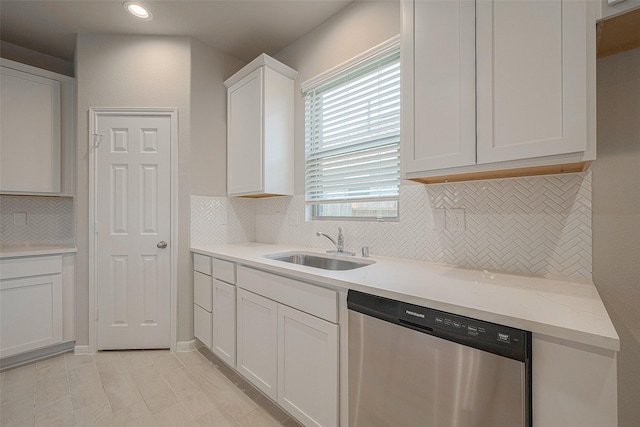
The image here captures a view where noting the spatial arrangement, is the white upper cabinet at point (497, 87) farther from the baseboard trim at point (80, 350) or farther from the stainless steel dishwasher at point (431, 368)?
the baseboard trim at point (80, 350)

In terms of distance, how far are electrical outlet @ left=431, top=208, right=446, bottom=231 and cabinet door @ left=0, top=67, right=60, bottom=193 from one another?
3345 mm

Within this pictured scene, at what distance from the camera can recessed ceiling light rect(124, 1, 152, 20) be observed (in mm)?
2141

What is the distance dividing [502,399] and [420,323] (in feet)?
0.99

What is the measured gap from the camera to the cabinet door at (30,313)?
222 centimetres

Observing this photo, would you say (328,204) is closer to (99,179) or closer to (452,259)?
(452,259)

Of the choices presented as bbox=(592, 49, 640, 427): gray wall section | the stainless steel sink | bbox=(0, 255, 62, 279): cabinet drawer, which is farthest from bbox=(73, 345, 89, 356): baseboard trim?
bbox=(592, 49, 640, 427): gray wall section

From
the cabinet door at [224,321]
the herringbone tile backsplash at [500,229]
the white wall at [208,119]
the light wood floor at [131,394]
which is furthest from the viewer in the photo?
the white wall at [208,119]

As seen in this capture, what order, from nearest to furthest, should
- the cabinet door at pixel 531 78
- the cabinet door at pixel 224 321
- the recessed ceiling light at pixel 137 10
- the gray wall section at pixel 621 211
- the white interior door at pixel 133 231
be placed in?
the cabinet door at pixel 531 78 → the gray wall section at pixel 621 211 → the cabinet door at pixel 224 321 → the recessed ceiling light at pixel 137 10 → the white interior door at pixel 133 231

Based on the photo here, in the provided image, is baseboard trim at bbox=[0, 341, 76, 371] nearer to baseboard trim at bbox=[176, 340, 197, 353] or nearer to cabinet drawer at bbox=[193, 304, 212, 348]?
baseboard trim at bbox=[176, 340, 197, 353]

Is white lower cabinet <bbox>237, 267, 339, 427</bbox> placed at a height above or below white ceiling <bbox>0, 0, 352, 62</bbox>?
below

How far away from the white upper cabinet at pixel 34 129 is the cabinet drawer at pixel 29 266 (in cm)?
65

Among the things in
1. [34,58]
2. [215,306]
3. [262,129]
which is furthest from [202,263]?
[34,58]

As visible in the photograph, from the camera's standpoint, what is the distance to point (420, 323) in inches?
39.9

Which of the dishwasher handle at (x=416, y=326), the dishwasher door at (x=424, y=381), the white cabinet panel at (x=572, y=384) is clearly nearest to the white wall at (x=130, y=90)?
the dishwasher door at (x=424, y=381)
